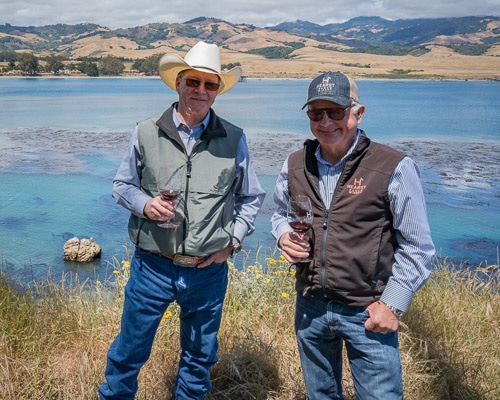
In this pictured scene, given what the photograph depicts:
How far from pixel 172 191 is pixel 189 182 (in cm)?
21

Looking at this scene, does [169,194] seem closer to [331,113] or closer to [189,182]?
[189,182]

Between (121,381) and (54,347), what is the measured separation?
1.20 m

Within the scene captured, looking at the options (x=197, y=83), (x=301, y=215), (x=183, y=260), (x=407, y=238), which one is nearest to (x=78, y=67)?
(x=197, y=83)

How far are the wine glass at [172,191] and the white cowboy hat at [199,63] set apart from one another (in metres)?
0.66

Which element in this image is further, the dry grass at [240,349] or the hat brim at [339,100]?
the dry grass at [240,349]

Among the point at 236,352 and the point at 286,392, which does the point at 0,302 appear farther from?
the point at 286,392

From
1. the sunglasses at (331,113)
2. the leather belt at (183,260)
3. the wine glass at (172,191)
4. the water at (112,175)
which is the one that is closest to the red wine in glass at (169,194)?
the wine glass at (172,191)

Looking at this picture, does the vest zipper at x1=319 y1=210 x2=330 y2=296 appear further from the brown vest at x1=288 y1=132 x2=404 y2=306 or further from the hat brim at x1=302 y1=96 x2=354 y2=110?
the hat brim at x1=302 y1=96 x2=354 y2=110

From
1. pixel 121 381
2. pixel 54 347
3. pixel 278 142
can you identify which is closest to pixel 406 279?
pixel 121 381

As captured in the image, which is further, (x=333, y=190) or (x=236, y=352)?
(x=236, y=352)

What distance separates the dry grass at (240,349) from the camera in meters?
3.66

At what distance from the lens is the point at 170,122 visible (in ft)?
10.2

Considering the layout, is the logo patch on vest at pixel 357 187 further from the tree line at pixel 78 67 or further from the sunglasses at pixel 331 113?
the tree line at pixel 78 67

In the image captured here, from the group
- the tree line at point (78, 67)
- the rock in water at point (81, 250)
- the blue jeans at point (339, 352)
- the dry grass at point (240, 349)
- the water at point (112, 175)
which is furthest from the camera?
the tree line at point (78, 67)
